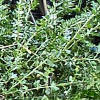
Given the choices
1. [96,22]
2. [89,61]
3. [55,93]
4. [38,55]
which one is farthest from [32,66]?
[96,22]

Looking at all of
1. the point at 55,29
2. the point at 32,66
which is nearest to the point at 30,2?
the point at 55,29

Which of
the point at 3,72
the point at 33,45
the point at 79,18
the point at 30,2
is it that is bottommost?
the point at 3,72

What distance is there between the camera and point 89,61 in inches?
54.5

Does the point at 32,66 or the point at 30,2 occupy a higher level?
the point at 30,2

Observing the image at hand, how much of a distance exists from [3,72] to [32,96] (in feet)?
0.66

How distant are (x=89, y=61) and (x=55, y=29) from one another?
0.81 ft

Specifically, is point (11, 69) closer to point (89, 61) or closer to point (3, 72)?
point (3, 72)

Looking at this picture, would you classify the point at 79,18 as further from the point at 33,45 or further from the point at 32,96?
the point at 32,96

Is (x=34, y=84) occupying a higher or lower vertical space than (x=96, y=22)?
lower

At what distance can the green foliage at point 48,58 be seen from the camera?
1.35 metres

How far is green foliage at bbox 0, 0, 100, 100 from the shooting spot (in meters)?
1.35

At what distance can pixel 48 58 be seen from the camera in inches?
53.5

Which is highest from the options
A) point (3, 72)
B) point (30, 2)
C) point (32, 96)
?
point (30, 2)

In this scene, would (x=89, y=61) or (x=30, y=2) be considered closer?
(x=89, y=61)
